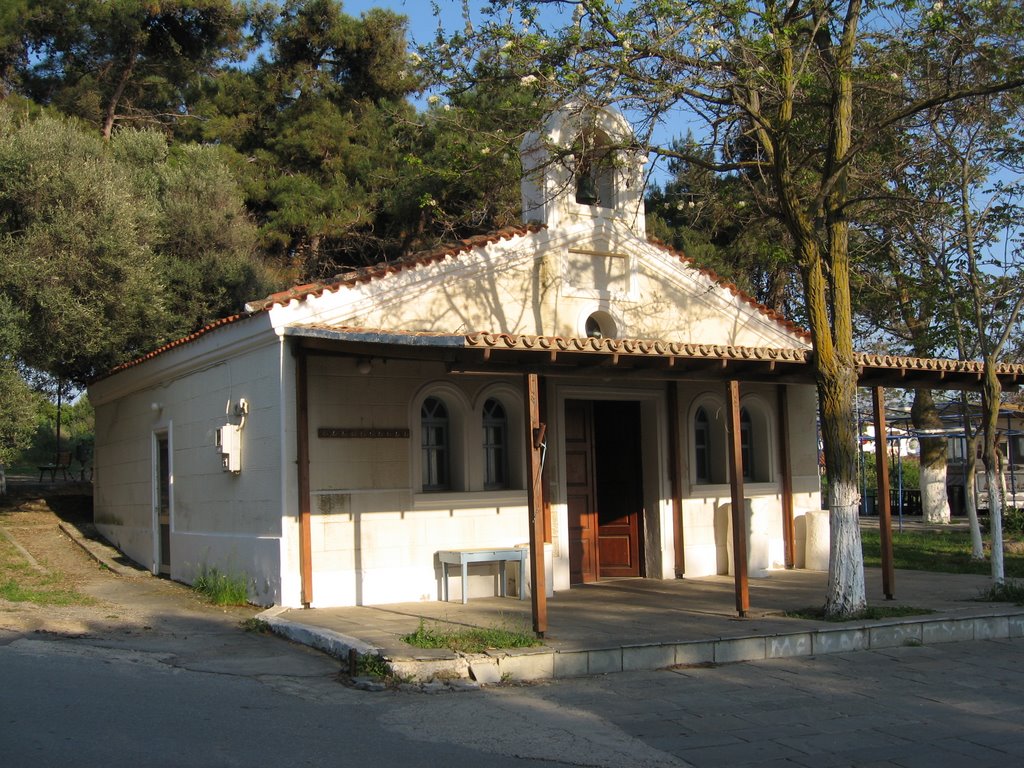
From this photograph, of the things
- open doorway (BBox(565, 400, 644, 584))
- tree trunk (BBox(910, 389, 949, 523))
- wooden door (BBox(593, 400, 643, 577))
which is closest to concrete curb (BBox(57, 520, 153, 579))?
open doorway (BBox(565, 400, 644, 584))

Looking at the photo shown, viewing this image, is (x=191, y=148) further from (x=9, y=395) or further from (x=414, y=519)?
(x=414, y=519)

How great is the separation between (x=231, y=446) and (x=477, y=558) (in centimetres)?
311

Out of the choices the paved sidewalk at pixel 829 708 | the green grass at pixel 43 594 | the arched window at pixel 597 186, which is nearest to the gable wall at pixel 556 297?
the arched window at pixel 597 186

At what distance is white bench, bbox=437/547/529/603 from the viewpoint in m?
11.5

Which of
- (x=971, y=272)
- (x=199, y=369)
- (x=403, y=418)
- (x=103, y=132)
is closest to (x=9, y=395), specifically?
(x=199, y=369)

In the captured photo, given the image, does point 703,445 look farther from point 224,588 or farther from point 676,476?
point 224,588

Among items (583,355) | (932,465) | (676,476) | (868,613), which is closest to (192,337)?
(583,355)

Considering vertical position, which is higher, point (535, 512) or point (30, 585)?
point (535, 512)

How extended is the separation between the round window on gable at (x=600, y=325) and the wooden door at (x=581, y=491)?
1.00 metres

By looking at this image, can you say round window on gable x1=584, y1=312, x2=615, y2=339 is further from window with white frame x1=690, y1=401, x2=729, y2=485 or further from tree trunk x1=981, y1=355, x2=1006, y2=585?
tree trunk x1=981, y1=355, x2=1006, y2=585

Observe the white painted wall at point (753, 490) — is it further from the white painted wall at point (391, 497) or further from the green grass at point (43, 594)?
the green grass at point (43, 594)

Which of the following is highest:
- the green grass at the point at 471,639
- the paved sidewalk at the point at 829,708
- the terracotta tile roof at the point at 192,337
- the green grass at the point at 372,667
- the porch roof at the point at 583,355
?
the terracotta tile roof at the point at 192,337

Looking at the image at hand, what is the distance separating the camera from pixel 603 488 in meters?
14.3

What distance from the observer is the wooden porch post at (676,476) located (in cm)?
1389
